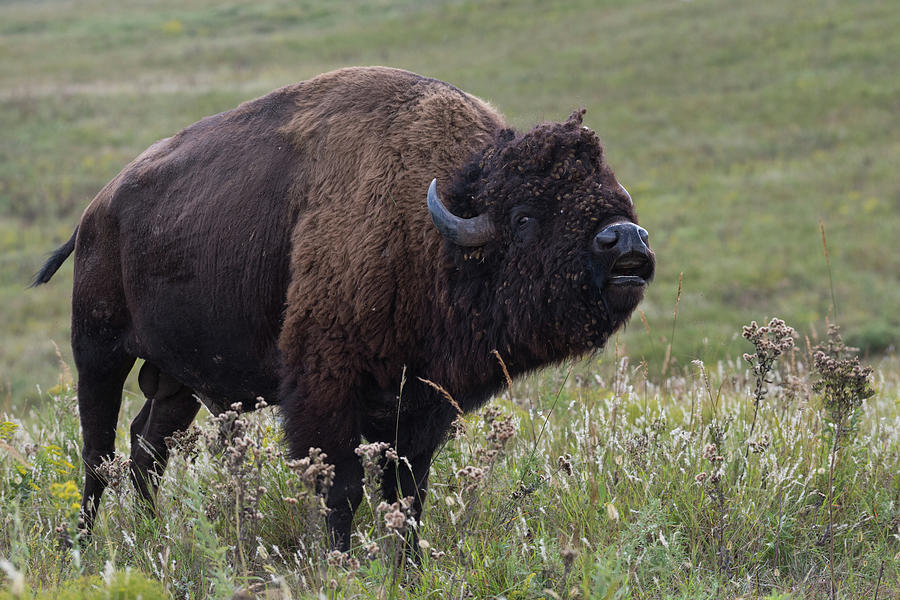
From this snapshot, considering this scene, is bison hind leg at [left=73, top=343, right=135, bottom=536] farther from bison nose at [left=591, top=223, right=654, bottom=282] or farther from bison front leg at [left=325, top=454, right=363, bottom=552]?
bison nose at [left=591, top=223, right=654, bottom=282]

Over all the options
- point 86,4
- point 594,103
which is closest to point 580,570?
point 594,103

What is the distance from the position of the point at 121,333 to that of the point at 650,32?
3631cm

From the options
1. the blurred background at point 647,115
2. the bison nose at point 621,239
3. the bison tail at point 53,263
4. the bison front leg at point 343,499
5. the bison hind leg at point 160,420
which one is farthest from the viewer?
the blurred background at point 647,115

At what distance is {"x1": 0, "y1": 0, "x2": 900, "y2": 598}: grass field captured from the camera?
386 centimetres

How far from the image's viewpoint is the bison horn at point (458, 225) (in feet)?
13.2

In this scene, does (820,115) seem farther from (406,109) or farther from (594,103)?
(406,109)

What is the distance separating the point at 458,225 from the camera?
13.2 feet

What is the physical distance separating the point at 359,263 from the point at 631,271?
1226 millimetres

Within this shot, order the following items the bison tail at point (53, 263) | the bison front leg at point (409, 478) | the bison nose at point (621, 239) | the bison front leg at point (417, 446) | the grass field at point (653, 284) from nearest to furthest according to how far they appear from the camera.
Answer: the bison nose at point (621, 239) < the grass field at point (653, 284) < the bison front leg at point (417, 446) < the bison front leg at point (409, 478) < the bison tail at point (53, 263)

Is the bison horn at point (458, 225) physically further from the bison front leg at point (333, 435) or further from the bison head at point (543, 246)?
the bison front leg at point (333, 435)

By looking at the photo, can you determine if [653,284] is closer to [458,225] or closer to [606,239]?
[458,225]

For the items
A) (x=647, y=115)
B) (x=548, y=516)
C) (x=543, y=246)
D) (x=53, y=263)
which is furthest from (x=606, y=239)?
(x=647, y=115)

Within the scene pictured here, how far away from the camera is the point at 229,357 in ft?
15.6

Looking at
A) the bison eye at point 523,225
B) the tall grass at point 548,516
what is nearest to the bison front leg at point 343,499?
the tall grass at point 548,516
